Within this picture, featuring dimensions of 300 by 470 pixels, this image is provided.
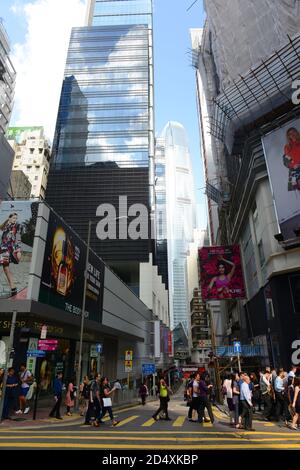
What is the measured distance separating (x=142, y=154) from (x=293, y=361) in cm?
Result: 6025

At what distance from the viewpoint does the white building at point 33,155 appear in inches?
3482

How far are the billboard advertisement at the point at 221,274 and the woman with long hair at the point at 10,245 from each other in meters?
16.3

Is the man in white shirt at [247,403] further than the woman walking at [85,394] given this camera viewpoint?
No

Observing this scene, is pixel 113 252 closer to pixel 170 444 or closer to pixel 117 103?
pixel 117 103

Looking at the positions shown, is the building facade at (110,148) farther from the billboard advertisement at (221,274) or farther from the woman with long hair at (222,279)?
the woman with long hair at (222,279)

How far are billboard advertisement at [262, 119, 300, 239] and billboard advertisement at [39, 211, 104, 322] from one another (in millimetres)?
13490

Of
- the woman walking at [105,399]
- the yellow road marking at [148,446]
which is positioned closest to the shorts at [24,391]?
the woman walking at [105,399]

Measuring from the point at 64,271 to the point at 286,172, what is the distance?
1514cm

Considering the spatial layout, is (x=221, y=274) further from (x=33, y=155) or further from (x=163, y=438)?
(x=33, y=155)

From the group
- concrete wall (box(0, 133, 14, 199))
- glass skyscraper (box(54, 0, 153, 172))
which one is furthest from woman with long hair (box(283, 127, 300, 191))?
glass skyscraper (box(54, 0, 153, 172))

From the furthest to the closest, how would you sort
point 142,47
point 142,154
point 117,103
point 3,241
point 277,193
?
1. point 142,47
2. point 117,103
3. point 142,154
4. point 277,193
5. point 3,241

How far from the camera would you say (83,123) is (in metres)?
77.8

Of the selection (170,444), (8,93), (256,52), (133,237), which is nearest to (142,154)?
(133,237)

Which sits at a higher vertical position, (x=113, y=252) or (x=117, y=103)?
(x=117, y=103)
